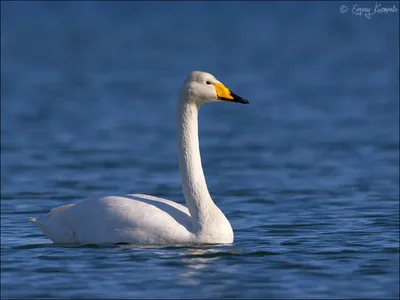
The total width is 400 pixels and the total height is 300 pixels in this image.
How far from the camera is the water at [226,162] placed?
12.7m

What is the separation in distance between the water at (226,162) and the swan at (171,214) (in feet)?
0.75

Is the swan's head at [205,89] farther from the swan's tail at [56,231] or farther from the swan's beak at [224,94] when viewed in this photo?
the swan's tail at [56,231]

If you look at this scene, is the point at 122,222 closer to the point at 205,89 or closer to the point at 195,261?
the point at 195,261

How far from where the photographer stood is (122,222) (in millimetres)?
14039

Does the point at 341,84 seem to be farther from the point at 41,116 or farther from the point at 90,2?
the point at 90,2

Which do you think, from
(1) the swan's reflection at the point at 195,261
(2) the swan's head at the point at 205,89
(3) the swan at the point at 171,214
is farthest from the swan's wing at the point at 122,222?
(2) the swan's head at the point at 205,89

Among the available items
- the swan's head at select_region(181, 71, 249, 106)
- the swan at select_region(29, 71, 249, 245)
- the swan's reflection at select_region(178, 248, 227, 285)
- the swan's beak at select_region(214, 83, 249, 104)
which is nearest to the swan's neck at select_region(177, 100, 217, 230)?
the swan at select_region(29, 71, 249, 245)

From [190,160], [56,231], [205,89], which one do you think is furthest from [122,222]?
[205,89]

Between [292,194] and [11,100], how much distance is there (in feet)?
53.1

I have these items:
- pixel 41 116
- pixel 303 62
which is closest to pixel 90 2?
pixel 303 62

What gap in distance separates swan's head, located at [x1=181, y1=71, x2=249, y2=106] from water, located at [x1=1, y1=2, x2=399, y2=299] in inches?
66.4

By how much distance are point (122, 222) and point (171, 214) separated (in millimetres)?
Result: 583

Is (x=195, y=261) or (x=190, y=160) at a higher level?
(x=190, y=160)

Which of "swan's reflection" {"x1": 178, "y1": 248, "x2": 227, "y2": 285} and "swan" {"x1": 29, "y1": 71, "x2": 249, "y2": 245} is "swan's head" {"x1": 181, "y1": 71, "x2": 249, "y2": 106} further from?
"swan's reflection" {"x1": 178, "y1": 248, "x2": 227, "y2": 285}
